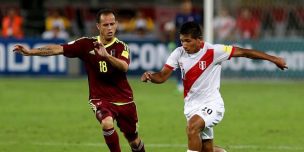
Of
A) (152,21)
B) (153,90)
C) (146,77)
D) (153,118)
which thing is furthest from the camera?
(152,21)

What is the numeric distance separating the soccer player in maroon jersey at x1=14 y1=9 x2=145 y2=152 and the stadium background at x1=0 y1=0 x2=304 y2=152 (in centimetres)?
205

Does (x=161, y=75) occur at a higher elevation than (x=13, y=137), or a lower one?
higher

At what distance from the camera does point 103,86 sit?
426 inches

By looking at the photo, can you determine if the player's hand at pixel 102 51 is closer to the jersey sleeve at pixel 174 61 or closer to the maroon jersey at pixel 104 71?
the maroon jersey at pixel 104 71

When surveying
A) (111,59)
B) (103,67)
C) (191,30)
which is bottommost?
(103,67)

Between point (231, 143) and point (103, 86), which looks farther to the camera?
point (231, 143)

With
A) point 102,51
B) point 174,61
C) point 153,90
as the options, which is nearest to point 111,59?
point 102,51

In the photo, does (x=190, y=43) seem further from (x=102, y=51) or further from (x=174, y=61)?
(x=102, y=51)

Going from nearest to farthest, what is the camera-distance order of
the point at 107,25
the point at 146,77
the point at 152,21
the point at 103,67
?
the point at 146,77, the point at 107,25, the point at 103,67, the point at 152,21

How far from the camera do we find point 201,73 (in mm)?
10305

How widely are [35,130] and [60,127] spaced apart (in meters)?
0.55

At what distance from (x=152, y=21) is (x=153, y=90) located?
32.3ft

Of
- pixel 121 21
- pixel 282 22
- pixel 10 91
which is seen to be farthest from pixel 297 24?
pixel 10 91

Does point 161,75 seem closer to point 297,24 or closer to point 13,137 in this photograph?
point 13,137
